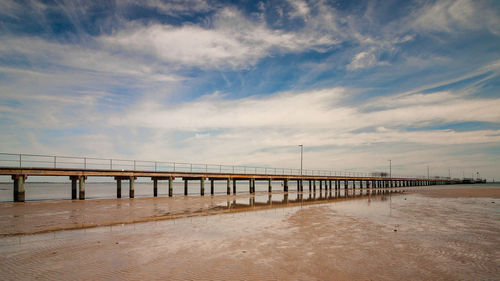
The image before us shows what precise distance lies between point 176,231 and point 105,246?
123 inches

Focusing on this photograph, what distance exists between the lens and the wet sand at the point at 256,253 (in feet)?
20.6

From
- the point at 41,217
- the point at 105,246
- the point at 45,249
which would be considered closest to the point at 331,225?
the point at 105,246

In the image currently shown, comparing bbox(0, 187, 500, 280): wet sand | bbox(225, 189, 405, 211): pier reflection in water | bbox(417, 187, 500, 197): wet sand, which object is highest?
bbox(0, 187, 500, 280): wet sand

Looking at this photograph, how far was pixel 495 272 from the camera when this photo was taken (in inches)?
256

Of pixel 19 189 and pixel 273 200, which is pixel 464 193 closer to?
pixel 273 200

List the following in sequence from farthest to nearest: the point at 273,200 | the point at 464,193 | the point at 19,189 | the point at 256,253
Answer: the point at 464,193 → the point at 273,200 → the point at 19,189 → the point at 256,253

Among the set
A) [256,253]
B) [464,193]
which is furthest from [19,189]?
[464,193]

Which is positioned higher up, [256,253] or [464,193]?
[256,253]

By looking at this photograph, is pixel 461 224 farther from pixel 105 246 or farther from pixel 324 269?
pixel 105 246

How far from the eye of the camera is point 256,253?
26.2 ft

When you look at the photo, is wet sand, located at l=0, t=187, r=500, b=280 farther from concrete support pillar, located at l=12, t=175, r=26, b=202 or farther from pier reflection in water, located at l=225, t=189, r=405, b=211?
concrete support pillar, located at l=12, t=175, r=26, b=202

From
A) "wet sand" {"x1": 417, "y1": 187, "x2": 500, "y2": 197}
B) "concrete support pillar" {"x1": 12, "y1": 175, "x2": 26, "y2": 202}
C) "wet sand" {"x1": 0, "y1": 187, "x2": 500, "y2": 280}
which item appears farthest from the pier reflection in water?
"concrete support pillar" {"x1": 12, "y1": 175, "x2": 26, "y2": 202}

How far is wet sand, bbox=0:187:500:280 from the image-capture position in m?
6.27

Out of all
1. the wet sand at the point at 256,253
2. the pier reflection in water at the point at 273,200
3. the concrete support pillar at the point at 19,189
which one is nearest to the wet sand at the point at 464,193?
the pier reflection in water at the point at 273,200
